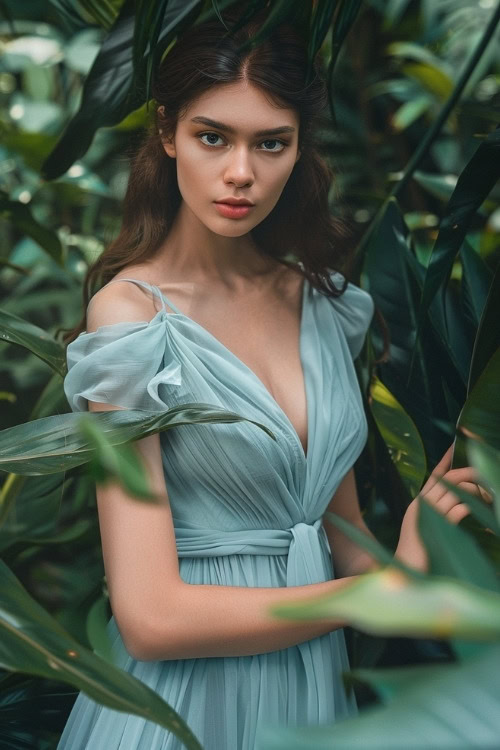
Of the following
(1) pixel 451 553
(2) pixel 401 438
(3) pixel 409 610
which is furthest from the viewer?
(2) pixel 401 438

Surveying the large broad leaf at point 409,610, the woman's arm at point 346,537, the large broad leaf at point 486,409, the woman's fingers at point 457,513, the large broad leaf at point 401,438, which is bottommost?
the woman's arm at point 346,537

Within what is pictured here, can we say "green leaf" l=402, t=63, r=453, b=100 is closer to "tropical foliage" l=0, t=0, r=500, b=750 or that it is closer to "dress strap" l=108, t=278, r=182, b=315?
"tropical foliage" l=0, t=0, r=500, b=750

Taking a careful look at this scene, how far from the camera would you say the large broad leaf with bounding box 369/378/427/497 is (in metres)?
0.92

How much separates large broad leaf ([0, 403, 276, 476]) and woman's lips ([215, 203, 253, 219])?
9.6 inches

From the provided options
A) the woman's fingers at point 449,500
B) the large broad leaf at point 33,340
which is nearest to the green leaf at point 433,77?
the large broad leaf at point 33,340

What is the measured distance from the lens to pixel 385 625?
271 millimetres

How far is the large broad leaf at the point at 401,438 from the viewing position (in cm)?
92

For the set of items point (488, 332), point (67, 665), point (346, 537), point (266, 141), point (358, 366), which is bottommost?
point (346, 537)

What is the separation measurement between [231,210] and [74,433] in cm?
28

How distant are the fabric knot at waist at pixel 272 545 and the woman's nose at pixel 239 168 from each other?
35 cm

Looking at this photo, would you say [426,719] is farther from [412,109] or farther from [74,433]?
[412,109]

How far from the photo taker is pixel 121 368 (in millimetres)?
817

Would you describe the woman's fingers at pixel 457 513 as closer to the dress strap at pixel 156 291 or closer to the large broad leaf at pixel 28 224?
the dress strap at pixel 156 291

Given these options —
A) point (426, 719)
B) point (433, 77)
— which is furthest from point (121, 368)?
point (433, 77)
